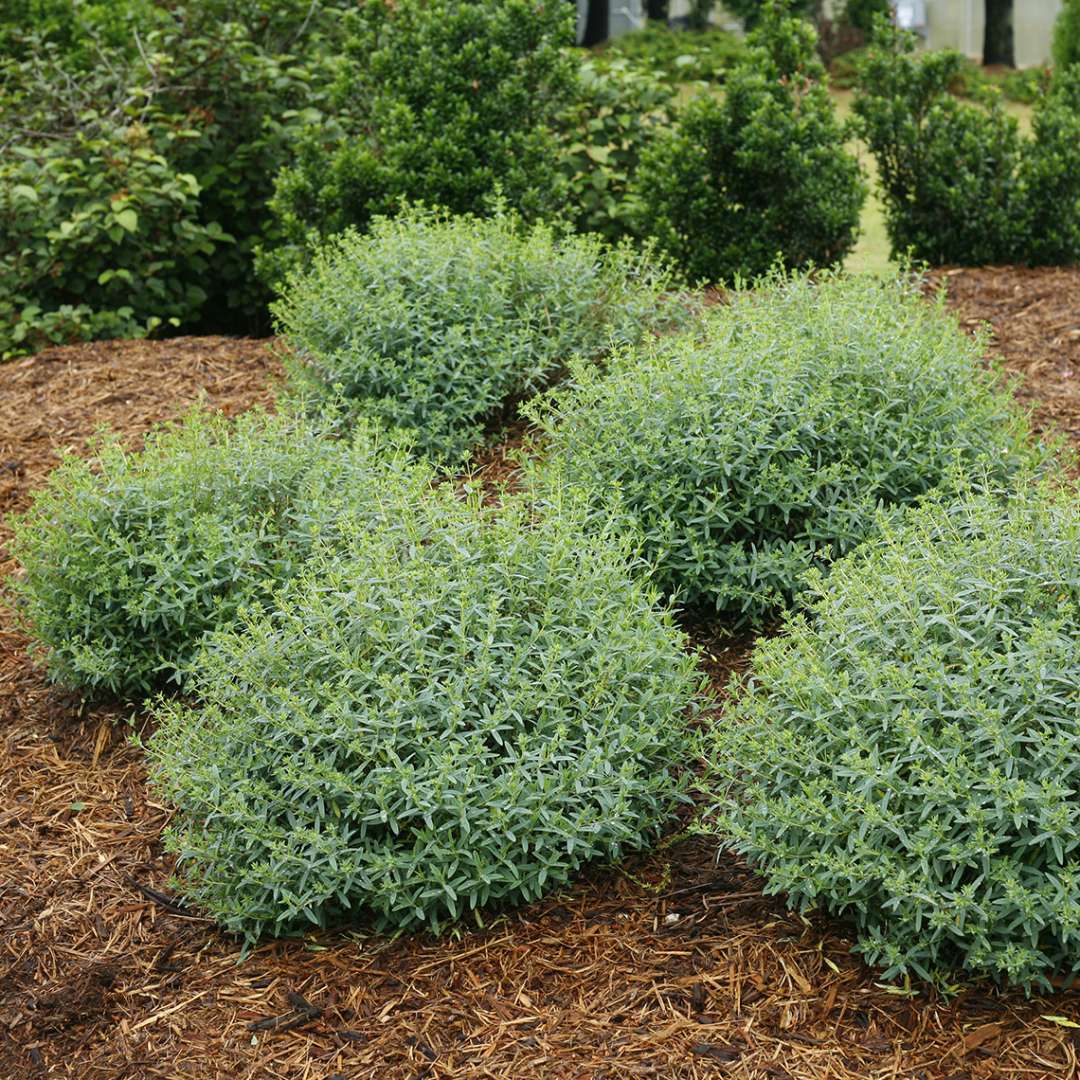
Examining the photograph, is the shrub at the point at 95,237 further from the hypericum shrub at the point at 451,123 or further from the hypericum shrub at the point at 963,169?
the hypericum shrub at the point at 963,169

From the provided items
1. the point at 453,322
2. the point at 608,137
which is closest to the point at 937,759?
the point at 453,322

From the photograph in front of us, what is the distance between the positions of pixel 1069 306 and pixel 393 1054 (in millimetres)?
5237

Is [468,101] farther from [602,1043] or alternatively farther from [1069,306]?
[602,1043]

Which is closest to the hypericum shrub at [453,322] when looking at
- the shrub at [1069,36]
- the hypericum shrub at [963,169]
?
the hypericum shrub at [963,169]

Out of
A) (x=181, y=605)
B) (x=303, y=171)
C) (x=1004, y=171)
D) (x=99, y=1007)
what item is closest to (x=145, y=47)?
(x=303, y=171)

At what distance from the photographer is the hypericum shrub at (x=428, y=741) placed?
3209mm

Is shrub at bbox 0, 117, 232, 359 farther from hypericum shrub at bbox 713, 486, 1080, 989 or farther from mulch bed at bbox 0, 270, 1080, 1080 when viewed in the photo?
hypericum shrub at bbox 713, 486, 1080, 989

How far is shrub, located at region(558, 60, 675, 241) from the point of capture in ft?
26.0

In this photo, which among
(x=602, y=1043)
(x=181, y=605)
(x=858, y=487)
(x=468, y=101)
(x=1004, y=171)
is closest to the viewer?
(x=602, y=1043)

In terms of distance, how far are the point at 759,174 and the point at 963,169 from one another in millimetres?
1228

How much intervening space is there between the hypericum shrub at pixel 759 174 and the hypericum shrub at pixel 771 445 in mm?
2566

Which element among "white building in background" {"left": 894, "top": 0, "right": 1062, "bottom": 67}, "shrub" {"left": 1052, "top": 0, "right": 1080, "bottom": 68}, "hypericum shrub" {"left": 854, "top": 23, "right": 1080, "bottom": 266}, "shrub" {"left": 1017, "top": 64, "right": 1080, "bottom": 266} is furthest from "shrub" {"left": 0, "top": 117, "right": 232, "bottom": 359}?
"white building in background" {"left": 894, "top": 0, "right": 1062, "bottom": 67}

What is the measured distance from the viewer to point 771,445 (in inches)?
170

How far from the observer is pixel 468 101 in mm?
7301
